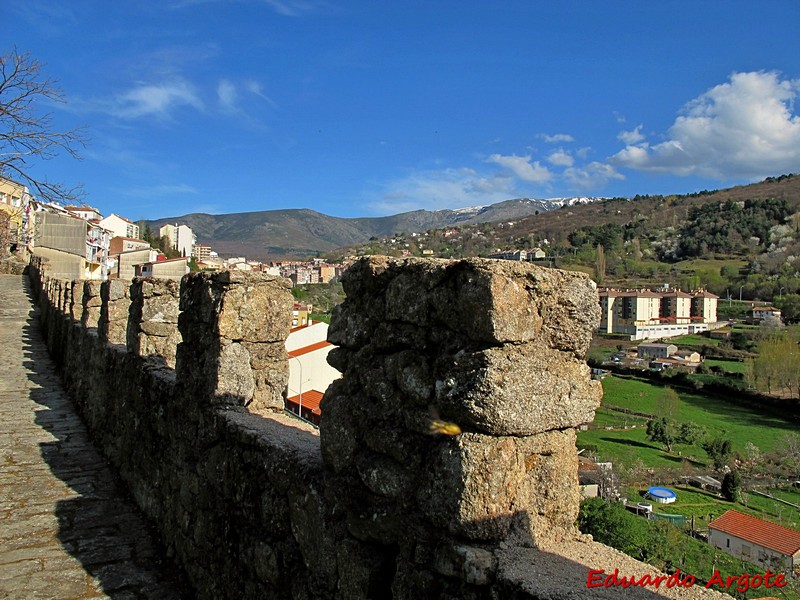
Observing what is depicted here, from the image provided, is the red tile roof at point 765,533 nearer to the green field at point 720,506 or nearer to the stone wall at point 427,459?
the green field at point 720,506

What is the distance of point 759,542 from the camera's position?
1583 cm

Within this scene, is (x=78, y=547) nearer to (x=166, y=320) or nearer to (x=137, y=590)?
(x=137, y=590)

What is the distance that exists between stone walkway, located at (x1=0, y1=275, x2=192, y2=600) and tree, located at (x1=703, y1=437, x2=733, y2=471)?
42.4 meters

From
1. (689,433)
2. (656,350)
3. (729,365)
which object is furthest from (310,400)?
(729,365)

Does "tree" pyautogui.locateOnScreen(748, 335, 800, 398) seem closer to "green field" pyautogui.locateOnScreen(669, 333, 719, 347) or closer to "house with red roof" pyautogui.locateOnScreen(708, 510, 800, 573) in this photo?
"green field" pyautogui.locateOnScreen(669, 333, 719, 347)

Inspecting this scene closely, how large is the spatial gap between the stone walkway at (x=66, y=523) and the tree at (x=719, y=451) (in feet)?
139

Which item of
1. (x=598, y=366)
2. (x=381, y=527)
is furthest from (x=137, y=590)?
(x=598, y=366)

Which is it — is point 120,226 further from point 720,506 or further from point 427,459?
point 427,459

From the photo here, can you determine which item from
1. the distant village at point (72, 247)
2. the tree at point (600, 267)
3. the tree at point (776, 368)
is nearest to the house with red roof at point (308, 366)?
the distant village at point (72, 247)

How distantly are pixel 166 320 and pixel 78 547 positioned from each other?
2.42m

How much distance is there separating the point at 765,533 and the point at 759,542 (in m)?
1.65

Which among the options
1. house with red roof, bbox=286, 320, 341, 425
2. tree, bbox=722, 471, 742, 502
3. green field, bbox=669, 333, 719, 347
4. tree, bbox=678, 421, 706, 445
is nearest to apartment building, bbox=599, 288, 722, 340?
green field, bbox=669, 333, 719, 347

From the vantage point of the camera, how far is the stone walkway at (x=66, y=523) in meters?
3.90

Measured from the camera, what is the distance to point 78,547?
14.6ft
